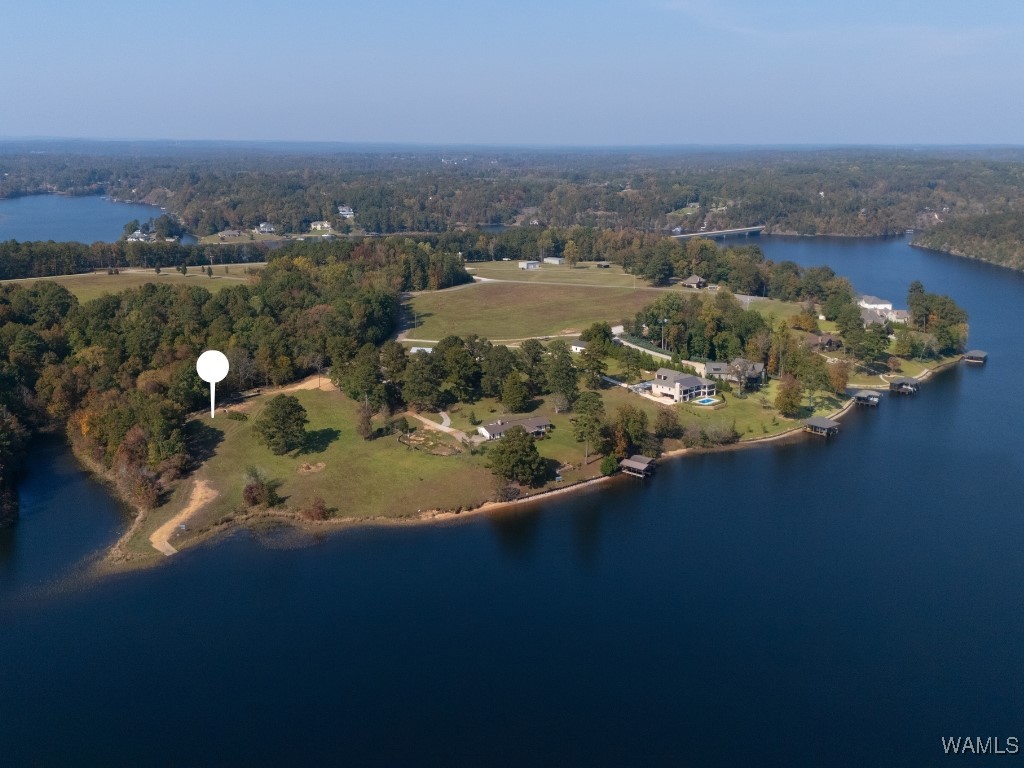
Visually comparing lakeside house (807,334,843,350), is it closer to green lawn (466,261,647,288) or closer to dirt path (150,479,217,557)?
green lawn (466,261,647,288)

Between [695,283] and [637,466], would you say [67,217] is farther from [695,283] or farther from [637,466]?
[637,466]

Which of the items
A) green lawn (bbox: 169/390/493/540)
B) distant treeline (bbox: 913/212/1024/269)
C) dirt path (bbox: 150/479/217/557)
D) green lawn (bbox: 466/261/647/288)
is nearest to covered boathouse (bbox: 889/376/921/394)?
green lawn (bbox: 169/390/493/540)

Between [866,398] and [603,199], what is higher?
[603,199]

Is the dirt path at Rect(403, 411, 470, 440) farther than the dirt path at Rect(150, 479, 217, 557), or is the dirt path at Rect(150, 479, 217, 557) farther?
the dirt path at Rect(403, 411, 470, 440)

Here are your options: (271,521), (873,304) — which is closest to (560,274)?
Answer: (873,304)

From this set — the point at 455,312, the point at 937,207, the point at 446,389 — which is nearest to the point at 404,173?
the point at 937,207
